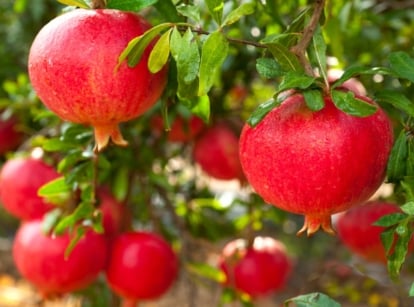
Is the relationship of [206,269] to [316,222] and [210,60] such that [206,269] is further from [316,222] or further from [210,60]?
[210,60]

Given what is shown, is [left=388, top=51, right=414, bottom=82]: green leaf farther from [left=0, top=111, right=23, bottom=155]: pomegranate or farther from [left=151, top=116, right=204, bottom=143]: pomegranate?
[left=0, top=111, right=23, bottom=155]: pomegranate

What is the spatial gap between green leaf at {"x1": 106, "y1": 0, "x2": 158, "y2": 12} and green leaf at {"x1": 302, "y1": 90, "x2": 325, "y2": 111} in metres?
0.22

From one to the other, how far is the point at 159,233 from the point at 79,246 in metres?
0.29

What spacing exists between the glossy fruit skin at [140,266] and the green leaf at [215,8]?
0.76 m

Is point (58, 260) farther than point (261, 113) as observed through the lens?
Yes

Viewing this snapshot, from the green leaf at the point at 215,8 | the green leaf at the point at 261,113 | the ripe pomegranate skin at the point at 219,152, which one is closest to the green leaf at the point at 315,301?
the green leaf at the point at 261,113

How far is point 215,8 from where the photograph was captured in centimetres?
86

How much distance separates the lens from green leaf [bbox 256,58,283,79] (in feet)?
2.82

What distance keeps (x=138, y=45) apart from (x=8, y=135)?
49.8 inches

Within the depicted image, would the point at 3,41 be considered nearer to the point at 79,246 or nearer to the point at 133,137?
the point at 133,137

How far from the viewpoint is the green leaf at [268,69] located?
859mm

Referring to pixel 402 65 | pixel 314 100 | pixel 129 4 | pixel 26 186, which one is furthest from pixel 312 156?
pixel 26 186

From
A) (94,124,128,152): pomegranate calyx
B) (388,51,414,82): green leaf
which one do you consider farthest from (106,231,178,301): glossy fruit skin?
(388,51,414,82): green leaf

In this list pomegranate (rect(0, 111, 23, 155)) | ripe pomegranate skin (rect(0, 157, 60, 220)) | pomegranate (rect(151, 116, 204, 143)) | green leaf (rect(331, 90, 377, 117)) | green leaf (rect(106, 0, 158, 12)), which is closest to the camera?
green leaf (rect(331, 90, 377, 117))
